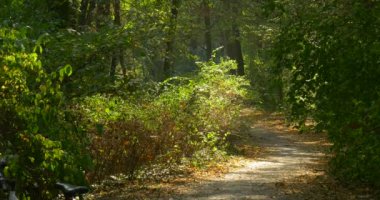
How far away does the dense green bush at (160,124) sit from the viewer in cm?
1112

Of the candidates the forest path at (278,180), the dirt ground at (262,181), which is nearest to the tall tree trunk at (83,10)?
the dirt ground at (262,181)

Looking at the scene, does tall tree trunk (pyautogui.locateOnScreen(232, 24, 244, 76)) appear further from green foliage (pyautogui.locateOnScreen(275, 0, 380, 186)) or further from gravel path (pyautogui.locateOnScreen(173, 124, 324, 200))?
green foliage (pyautogui.locateOnScreen(275, 0, 380, 186))

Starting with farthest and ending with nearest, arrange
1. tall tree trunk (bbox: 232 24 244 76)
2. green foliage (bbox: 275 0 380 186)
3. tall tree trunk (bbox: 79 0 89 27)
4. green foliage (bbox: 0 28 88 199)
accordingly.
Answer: tall tree trunk (bbox: 232 24 244 76), tall tree trunk (bbox: 79 0 89 27), green foliage (bbox: 275 0 380 186), green foliage (bbox: 0 28 88 199)

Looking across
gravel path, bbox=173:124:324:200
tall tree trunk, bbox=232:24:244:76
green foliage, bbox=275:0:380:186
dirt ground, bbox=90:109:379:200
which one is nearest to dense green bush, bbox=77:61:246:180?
dirt ground, bbox=90:109:379:200

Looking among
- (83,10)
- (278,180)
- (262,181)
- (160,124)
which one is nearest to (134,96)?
(160,124)

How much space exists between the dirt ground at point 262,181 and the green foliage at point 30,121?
170 inches

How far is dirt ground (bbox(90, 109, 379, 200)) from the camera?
35.2 feet

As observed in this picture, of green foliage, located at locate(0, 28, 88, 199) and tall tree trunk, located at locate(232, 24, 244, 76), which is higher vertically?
tall tree trunk, located at locate(232, 24, 244, 76)

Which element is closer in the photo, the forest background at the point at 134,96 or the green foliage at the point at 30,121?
the green foliage at the point at 30,121

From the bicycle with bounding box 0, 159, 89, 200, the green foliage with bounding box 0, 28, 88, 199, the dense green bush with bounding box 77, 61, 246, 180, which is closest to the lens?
the bicycle with bounding box 0, 159, 89, 200

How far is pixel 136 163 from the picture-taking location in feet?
40.5

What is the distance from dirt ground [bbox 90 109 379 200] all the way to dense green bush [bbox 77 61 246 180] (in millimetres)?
751

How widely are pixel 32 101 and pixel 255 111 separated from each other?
104 ft

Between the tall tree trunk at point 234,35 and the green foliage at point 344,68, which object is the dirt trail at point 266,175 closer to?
the green foliage at point 344,68
